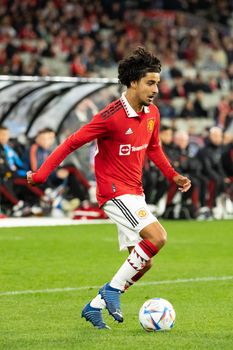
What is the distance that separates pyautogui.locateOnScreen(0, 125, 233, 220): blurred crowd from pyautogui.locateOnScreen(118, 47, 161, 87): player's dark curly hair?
11767 millimetres

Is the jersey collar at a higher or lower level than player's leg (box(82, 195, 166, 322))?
higher

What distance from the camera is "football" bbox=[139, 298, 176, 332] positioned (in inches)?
354

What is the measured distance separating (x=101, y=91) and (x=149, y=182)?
2175mm

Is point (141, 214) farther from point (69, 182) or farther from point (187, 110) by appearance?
point (187, 110)

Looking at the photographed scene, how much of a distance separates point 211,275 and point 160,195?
933cm

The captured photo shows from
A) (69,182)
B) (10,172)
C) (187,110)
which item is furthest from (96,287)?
(187,110)

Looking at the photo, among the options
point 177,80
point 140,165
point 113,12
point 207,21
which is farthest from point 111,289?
point 207,21

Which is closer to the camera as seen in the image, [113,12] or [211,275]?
[211,275]

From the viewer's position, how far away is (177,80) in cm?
3431

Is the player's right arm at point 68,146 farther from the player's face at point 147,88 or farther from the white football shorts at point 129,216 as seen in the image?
the white football shorts at point 129,216

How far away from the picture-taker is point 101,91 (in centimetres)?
2281

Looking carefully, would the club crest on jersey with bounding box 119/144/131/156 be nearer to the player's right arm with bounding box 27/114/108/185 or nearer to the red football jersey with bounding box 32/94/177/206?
the red football jersey with bounding box 32/94/177/206

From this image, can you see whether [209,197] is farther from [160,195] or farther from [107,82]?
[107,82]

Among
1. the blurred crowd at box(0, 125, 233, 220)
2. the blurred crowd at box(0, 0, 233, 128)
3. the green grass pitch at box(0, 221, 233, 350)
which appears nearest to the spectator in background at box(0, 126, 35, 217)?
the blurred crowd at box(0, 125, 233, 220)
